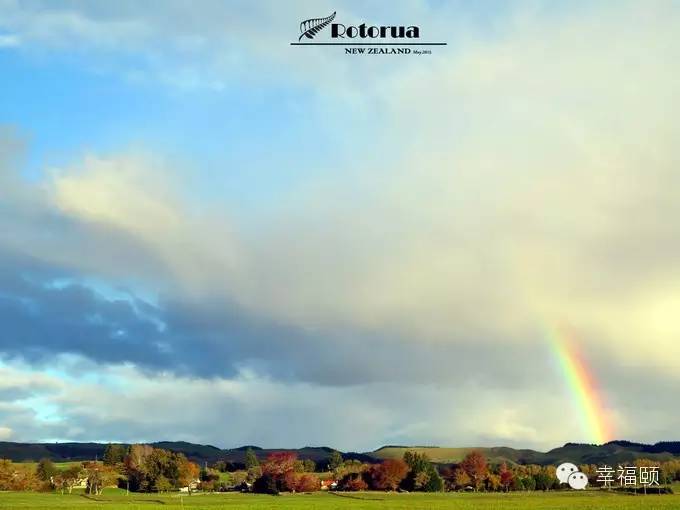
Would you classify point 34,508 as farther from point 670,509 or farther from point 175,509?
point 670,509

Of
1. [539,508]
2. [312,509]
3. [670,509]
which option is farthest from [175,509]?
[670,509]

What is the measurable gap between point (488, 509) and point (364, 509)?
80.6 ft

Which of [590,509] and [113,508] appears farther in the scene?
[113,508]

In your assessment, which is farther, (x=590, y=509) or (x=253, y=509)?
(x=253, y=509)

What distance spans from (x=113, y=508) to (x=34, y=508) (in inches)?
583

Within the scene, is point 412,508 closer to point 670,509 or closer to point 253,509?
point 253,509

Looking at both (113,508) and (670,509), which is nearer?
(670,509)

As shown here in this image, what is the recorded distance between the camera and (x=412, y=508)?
146500mm

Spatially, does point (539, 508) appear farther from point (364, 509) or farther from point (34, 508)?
point (34, 508)

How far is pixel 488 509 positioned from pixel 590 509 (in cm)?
1925

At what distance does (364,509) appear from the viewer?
5635 inches

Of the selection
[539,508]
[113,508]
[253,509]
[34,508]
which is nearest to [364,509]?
[253,509]

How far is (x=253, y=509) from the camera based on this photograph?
488 feet

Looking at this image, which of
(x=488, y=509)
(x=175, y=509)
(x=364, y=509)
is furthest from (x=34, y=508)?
(x=488, y=509)
